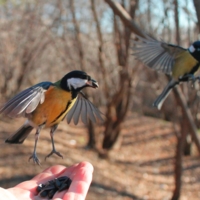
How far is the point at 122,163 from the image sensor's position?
5.64 meters

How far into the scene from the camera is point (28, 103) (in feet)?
4.73

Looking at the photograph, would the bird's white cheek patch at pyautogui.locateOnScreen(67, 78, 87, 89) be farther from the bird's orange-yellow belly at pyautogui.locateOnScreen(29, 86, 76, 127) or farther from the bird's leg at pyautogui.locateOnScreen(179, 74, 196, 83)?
the bird's leg at pyautogui.locateOnScreen(179, 74, 196, 83)

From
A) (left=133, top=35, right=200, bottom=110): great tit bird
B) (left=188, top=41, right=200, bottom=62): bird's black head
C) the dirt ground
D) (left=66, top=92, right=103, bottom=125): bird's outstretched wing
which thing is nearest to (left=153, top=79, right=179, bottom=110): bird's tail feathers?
(left=133, top=35, right=200, bottom=110): great tit bird

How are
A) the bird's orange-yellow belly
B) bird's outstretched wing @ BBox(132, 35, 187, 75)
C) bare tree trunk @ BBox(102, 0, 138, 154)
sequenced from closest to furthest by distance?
the bird's orange-yellow belly
bird's outstretched wing @ BBox(132, 35, 187, 75)
bare tree trunk @ BBox(102, 0, 138, 154)

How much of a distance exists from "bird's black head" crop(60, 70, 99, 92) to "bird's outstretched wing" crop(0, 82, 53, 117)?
107mm

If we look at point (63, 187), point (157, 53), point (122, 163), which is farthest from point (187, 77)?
point (122, 163)

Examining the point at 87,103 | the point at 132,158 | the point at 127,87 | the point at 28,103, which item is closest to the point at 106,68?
the point at 127,87

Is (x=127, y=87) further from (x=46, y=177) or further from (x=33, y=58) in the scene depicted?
(x=46, y=177)

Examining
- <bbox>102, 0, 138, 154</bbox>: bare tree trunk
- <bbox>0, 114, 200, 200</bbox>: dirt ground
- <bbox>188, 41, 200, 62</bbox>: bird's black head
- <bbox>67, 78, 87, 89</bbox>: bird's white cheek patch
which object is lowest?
<bbox>0, 114, 200, 200</bbox>: dirt ground

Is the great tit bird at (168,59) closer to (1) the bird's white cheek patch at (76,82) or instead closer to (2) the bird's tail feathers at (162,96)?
(2) the bird's tail feathers at (162,96)

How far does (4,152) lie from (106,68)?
6.37 feet

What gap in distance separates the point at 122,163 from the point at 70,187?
390 cm

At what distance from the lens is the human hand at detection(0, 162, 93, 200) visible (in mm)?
1767

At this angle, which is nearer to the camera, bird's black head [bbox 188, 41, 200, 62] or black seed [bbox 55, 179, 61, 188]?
black seed [bbox 55, 179, 61, 188]
